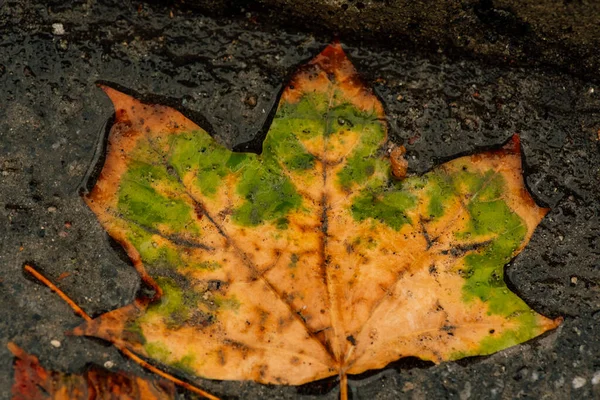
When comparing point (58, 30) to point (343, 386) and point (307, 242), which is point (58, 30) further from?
point (343, 386)

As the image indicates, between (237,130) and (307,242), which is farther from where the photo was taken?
(237,130)

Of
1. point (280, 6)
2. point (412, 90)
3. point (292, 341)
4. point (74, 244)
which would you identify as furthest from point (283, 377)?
point (280, 6)

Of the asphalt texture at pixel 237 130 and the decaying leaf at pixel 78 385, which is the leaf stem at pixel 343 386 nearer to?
the asphalt texture at pixel 237 130

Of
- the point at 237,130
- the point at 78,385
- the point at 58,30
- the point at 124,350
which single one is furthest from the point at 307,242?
the point at 58,30

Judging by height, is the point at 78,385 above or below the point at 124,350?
below

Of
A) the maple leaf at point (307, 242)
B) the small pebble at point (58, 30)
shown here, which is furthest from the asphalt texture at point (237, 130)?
the maple leaf at point (307, 242)

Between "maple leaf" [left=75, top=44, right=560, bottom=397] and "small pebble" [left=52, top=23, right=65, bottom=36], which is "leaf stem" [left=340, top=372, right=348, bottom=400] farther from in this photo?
"small pebble" [left=52, top=23, right=65, bottom=36]
